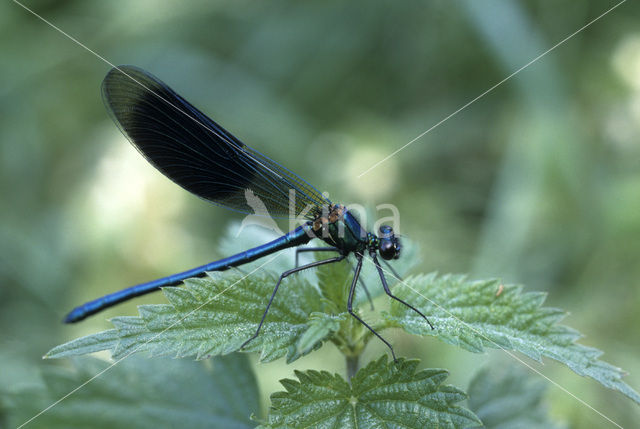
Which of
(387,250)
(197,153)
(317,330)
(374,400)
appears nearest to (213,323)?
(317,330)

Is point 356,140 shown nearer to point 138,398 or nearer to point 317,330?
point 138,398

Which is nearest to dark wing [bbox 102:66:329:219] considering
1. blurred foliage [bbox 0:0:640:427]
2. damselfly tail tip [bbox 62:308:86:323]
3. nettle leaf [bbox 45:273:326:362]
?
damselfly tail tip [bbox 62:308:86:323]

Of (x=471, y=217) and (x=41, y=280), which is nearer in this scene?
(x=41, y=280)

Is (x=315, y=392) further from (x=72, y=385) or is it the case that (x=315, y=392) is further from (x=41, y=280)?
(x=41, y=280)

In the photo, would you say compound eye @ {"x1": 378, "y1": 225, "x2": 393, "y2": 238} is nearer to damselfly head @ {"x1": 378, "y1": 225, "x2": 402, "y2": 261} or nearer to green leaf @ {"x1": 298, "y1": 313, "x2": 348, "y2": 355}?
damselfly head @ {"x1": 378, "y1": 225, "x2": 402, "y2": 261}

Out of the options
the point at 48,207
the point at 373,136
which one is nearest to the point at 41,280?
the point at 48,207

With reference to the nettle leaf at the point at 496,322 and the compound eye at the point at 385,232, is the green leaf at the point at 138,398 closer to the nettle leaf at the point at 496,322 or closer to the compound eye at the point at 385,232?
the nettle leaf at the point at 496,322

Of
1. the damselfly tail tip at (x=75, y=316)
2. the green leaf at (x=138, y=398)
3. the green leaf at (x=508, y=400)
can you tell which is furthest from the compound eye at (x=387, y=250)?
the damselfly tail tip at (x=75, y=316)
